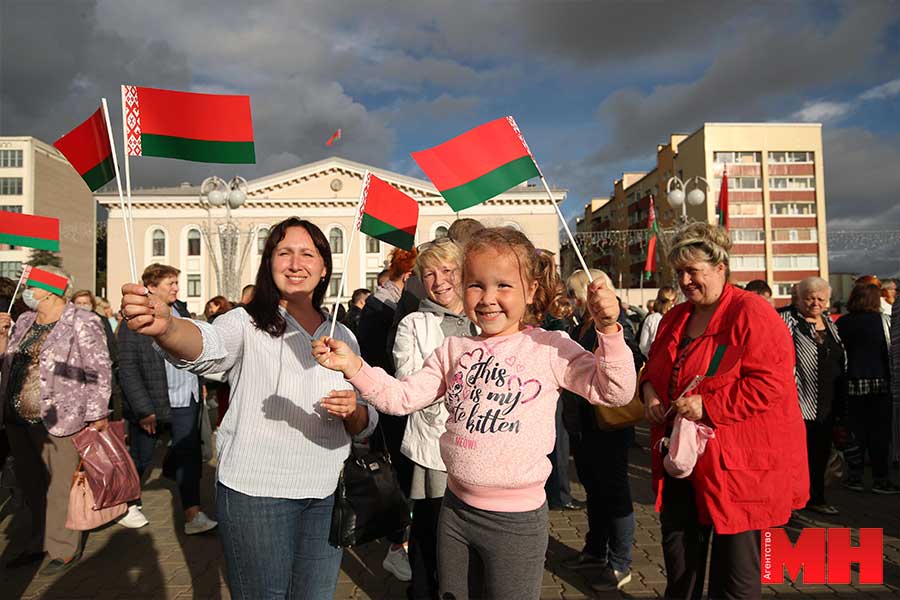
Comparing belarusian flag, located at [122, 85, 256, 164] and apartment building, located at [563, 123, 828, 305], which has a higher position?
apartment building, located at [563, 123, 828, 305]

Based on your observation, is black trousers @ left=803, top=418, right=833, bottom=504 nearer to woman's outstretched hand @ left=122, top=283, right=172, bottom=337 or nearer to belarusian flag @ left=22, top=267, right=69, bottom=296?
woman's outstretched hand @ left=122, top=283, right=172, bottom=337

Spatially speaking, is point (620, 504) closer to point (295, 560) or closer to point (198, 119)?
point (295, 560)

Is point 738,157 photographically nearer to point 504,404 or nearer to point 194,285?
point 194,285

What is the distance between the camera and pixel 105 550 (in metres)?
5.02

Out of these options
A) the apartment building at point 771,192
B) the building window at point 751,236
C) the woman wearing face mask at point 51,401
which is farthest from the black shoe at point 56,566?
the building window at point 751,236

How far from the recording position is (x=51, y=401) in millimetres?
4566

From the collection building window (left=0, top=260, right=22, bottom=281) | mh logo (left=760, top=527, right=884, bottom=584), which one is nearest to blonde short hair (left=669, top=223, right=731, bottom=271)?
mh logo (left=760, top=527, right=884, bottom=584)

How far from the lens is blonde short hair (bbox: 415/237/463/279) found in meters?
3.46

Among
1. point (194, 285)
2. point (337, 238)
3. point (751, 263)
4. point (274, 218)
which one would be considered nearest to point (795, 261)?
point (751, 263)

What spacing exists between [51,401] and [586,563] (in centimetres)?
400

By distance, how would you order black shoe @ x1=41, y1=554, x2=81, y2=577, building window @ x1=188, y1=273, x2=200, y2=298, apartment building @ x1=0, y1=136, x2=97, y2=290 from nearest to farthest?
black shoe @ x1=41, y1=554, x2=81, y2=577, building window @ x1=188, y1=273, x2=200, y2=298, apartment building @ x1=0, y1=136, x2=97, y2=290

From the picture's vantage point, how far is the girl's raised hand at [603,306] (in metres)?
1.85

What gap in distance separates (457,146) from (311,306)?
123cm

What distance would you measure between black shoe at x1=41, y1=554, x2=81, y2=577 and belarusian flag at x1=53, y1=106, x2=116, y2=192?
3143mm
